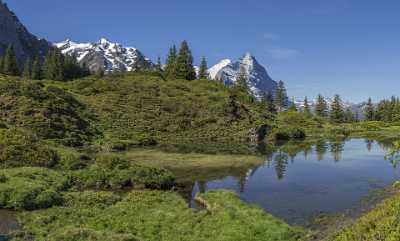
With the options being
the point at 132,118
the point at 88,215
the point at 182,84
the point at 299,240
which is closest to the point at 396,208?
the point at 299,240

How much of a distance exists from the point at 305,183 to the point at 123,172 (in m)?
20.0

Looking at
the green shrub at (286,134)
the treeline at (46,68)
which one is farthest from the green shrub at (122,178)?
the treeline at (46,68)

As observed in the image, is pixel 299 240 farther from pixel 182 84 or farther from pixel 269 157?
pixel 182 84

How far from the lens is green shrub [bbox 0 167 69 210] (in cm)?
2662

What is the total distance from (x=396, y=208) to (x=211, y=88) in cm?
11513

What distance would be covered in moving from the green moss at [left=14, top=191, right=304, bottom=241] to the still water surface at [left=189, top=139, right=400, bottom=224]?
3.74 metres

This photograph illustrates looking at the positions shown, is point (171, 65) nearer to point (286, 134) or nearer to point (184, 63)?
point (184, 63)

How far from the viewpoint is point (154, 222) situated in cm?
2469

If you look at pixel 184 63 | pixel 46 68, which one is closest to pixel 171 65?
pixel 184 63

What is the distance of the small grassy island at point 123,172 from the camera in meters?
22.5

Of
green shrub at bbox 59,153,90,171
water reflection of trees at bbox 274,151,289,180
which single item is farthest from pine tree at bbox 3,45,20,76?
water reflection of trees at bbox 274,151,289,180

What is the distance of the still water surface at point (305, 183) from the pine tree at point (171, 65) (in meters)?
86.4

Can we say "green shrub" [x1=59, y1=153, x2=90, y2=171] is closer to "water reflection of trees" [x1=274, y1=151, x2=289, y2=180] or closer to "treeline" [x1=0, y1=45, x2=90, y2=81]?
"water reflection of trees" [x1=274, y1=151, x2=289, y2=180]

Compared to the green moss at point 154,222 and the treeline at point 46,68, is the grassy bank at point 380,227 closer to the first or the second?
the green moss at point 154,222
